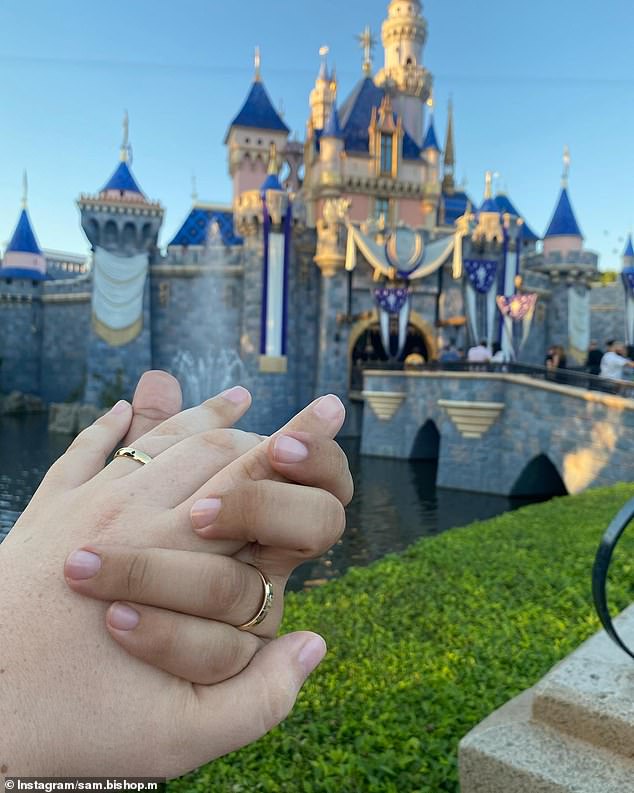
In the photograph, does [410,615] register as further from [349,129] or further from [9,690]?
[349,129]

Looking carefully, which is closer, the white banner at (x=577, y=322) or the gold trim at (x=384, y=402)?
→ the gold trim at (x=384, y=402)

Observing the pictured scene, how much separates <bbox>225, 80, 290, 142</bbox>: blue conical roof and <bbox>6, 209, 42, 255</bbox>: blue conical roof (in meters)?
11.5

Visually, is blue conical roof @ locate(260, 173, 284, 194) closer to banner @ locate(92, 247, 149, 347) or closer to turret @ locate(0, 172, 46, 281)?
banner @ locate(92, 247, 149, 347)

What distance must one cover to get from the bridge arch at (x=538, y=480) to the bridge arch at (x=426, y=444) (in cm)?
427

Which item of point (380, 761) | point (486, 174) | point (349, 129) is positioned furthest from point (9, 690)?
point (349, 129)

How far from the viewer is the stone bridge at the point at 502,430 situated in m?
11.1

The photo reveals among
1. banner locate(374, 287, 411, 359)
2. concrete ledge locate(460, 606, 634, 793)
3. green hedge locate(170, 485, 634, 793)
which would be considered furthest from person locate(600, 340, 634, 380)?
concrete ledge locate(460, 606, 634, 793)

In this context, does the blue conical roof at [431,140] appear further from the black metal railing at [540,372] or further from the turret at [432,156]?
the black metal railing at [540,372]

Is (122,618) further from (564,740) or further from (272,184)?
(272,184)

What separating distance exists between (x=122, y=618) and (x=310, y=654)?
1.09ft

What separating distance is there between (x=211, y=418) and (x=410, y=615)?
13.9ft

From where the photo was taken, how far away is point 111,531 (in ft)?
3.01

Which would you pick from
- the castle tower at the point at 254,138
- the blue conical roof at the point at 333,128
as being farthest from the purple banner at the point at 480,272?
the castle tower at the point at 254,138

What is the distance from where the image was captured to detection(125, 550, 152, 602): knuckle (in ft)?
2.76
